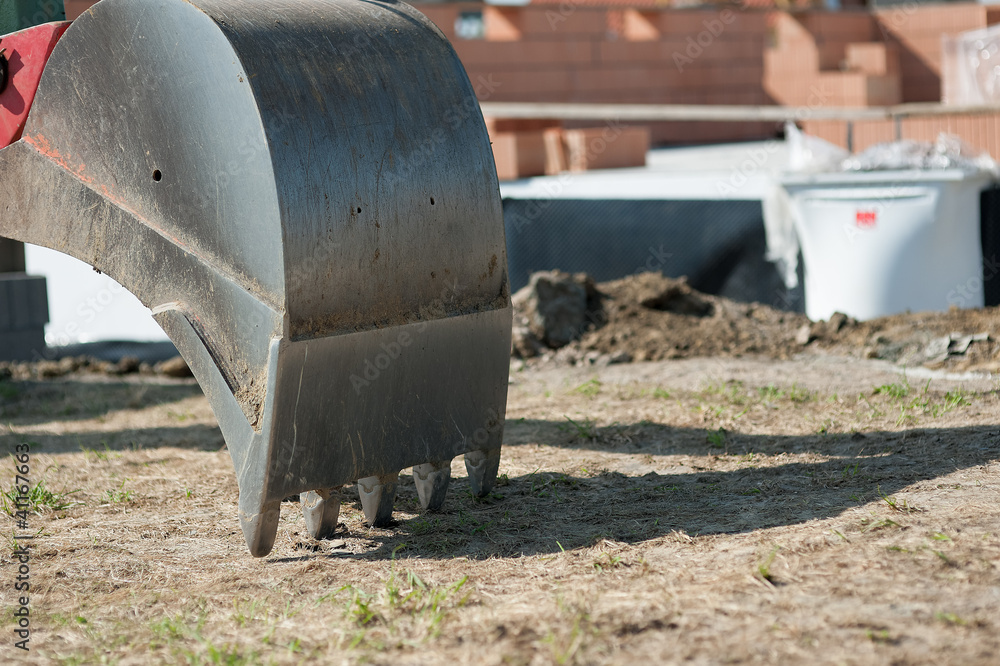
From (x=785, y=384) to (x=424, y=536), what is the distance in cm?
279

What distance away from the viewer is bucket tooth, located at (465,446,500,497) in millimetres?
3622

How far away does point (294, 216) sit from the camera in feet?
9.48

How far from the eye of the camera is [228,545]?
11.2 ft

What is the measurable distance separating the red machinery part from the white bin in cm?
540

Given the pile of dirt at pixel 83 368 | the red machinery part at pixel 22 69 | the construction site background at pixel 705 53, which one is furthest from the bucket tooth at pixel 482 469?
the construction site background at pixel 705 53

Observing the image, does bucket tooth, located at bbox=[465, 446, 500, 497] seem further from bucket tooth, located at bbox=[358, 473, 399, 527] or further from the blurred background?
the blurred background

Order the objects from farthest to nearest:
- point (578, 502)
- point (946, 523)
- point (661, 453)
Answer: point (661, 453)
point (578, 502)
point (946, 523)

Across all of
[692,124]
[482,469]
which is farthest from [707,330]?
[692,124]

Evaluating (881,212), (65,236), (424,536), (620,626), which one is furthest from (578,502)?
(881,212)

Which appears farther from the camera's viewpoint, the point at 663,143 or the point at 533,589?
the point at 663,143

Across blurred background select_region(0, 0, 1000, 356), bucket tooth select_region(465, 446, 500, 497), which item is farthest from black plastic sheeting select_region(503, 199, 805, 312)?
bucket tooth select_region(465, 446, 500, 497)

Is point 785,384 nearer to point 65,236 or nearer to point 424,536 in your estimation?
point 424,536

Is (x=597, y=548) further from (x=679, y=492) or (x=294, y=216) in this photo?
(x=294, y=216)

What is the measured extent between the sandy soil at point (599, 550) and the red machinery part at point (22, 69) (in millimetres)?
1495
